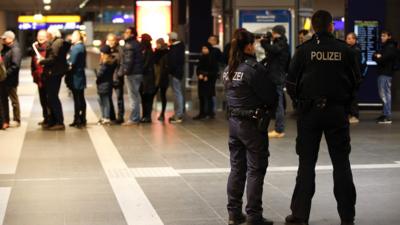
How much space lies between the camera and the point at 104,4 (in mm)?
37969

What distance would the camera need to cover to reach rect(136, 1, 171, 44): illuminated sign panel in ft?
61.2

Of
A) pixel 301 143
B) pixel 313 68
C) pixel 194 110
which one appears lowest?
pixel 194 110

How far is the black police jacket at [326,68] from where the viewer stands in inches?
259

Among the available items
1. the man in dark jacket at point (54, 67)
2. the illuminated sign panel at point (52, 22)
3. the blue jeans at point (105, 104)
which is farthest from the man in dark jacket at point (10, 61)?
the illuminated sign panel at point (52, 22)

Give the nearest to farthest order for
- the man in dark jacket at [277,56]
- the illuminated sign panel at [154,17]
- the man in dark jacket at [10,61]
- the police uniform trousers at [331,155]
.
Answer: the police uniform trousers at [331,155]
the man in dark jacket at [277,56]
the man in dark jacket at [10,61]
the illuminated sign panel at [154,17]

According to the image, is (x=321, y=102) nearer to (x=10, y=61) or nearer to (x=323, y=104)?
(x=323, y=104)

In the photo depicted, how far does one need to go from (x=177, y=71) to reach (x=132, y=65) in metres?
1.15

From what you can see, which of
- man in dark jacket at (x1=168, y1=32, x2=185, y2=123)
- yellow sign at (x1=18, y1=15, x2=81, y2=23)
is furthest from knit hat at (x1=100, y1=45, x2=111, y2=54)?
yellow sign at (x1=18, y1=15, x2=81, y2=23)

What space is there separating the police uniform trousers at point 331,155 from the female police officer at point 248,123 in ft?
1.10

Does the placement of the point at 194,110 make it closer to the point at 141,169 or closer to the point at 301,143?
the point at 141,169

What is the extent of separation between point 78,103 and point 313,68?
843 cm

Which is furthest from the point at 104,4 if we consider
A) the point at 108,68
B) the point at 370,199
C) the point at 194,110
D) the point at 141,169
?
the point at 370,199

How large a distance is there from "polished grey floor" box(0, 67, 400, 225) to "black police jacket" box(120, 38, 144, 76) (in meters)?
1.15

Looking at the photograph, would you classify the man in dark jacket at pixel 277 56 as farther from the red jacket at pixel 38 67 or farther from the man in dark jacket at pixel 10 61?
the man in dark jacket at pixel 10 61
